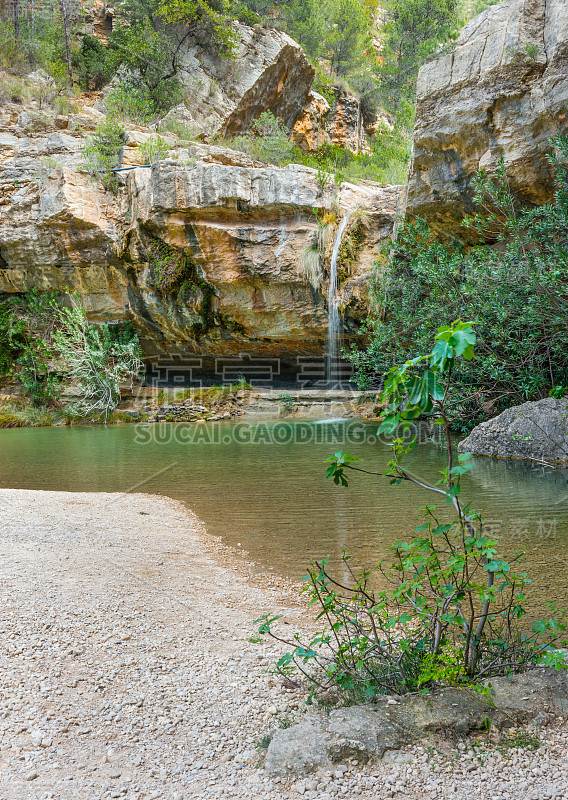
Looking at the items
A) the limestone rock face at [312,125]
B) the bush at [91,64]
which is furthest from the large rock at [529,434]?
the bush at [91,64]

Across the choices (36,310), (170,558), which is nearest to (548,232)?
(170,558)

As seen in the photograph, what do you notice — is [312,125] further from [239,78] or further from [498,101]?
[498,101]

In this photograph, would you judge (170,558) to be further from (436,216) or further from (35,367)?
(35,367)

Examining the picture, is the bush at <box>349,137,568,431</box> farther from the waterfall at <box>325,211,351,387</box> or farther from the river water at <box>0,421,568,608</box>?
the waterfall at <box>325,211,351,387</box>

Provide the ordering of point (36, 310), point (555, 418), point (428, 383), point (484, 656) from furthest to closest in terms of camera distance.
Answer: point (36, 310) → point (555, 418) → point (484, 656) → point (428, 383)

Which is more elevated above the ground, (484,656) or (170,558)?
(484,656)

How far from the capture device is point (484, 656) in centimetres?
244

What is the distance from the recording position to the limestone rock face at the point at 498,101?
912 centimetres

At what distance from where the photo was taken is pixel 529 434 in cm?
845

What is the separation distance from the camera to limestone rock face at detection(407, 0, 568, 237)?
29.9 feet

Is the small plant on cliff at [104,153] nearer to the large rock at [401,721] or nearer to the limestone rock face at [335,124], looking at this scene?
the limestone rock face at [335,124]

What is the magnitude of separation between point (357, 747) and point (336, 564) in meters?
2.36

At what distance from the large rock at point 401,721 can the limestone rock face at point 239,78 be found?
2217 centimetres

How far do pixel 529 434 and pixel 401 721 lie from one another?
7330 millimetres
